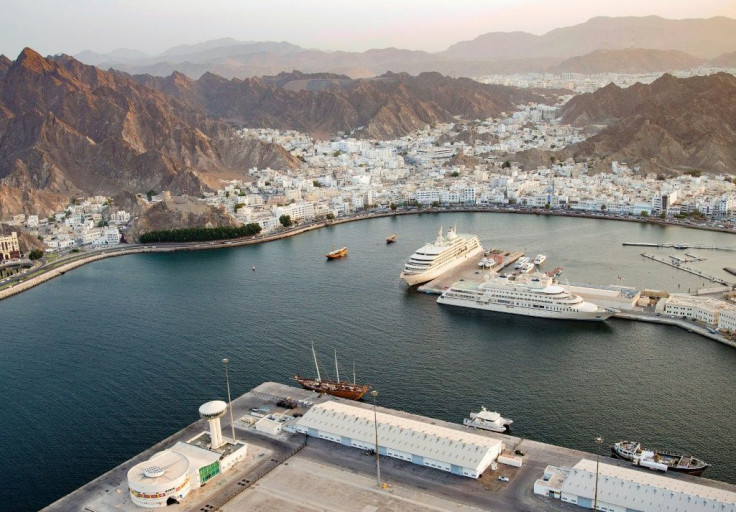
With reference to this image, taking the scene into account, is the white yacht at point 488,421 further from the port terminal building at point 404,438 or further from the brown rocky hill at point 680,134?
the brown rocky hill at point 680,134

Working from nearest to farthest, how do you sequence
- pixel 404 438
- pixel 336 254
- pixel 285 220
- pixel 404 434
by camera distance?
pixel 404 438 < pixel 404 434 < pixel 336 254 < pixel 285 220

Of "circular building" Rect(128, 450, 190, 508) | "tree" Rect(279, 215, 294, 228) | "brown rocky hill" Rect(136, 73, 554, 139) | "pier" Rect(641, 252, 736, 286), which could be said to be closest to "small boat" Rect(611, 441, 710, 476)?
"circular building" Rect(128, 450, 190, 508)

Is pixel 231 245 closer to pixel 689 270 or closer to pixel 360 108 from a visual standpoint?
pixel 689 270

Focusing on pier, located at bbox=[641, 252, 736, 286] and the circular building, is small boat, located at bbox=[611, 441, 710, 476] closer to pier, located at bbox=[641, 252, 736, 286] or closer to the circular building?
the circular building

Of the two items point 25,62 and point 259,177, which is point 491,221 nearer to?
point 259,177

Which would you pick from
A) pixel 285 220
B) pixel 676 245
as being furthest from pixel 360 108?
pixel 676 245
